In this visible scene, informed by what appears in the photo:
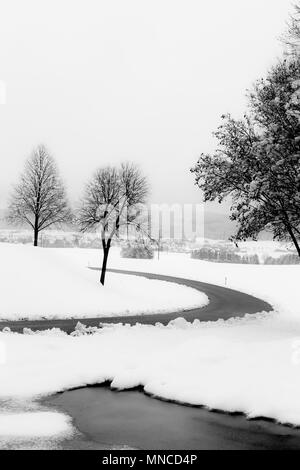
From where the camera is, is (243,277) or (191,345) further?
(243,277)

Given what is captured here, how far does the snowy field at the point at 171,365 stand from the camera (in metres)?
9.12

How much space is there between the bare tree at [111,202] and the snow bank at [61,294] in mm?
3378

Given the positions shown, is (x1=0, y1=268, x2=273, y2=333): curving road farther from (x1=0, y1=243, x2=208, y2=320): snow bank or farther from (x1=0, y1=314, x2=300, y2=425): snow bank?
(x1=0, y1=314, x2=300, y2=425): snow bank

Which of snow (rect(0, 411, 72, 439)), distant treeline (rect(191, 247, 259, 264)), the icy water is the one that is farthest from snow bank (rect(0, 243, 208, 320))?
distant treeline (rect(191, 247, 259, 264))

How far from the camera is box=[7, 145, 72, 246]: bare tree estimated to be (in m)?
39.4

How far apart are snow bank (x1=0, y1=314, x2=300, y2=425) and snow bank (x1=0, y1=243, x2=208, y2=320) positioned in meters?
7.97

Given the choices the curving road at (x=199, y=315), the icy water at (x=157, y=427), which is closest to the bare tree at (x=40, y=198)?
the curving road at (x=199, y=315)

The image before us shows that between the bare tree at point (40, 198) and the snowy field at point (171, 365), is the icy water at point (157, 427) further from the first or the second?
the bare tree at point (40, 198)

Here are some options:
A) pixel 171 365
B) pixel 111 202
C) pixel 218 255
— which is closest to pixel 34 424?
pixel 171 365
